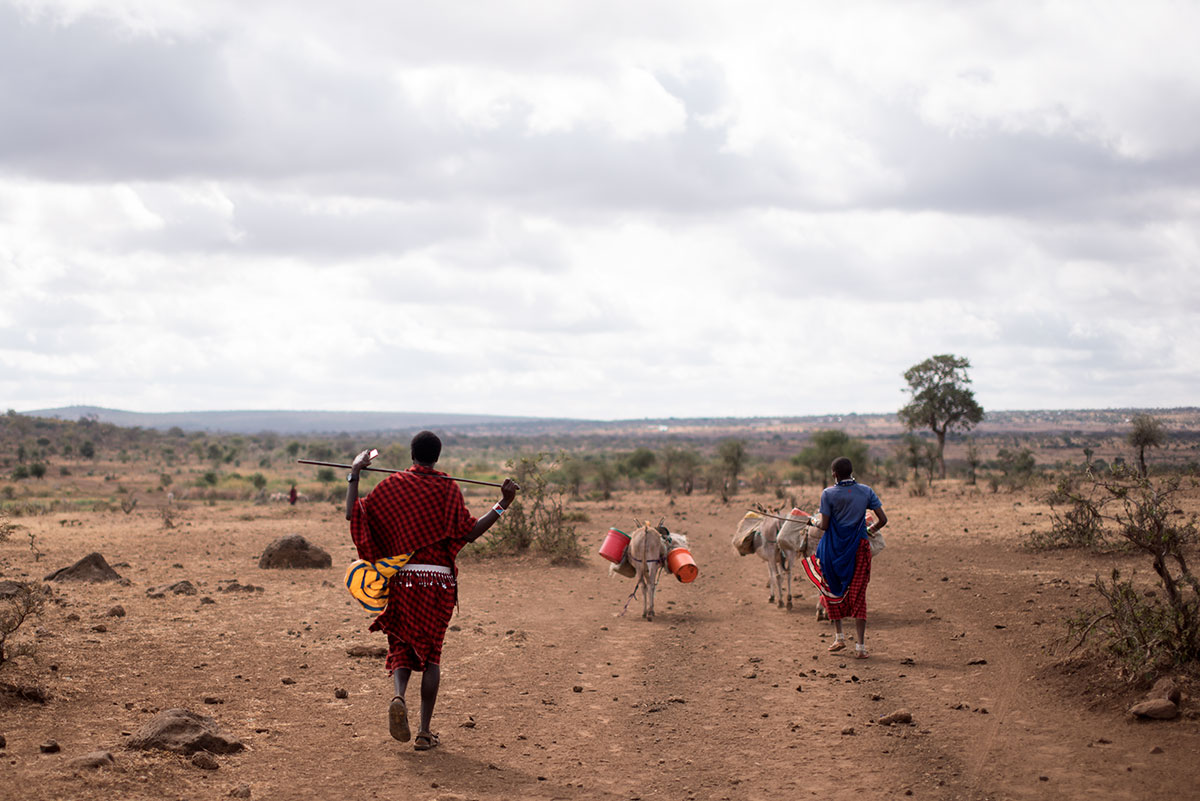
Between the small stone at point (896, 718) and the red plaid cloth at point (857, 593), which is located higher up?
the red plaid cloth at point (857, 593)

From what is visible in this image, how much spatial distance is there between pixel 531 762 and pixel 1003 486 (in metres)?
34.8

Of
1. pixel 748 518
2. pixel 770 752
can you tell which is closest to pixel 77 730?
pixel 770 752

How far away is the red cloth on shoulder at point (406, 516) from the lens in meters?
7.37

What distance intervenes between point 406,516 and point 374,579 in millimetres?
565

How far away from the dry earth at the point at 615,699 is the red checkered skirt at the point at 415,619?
0.75 meters

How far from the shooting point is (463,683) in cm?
964

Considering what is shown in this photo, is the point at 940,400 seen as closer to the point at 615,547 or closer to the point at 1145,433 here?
the point at 1145,433

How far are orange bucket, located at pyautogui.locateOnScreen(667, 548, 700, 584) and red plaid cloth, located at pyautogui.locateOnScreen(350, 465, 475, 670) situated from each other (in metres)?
6.22

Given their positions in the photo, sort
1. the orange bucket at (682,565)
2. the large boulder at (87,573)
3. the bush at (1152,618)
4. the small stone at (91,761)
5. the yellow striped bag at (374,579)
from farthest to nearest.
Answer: the large boulder at (87,573) → the orange bucket at (682,565) → the bush at (1152,618) → the yellow striped bag at (374,579) → the small stone at (91,761)

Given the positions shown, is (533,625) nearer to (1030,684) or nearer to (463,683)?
(463,683)

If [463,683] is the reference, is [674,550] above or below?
above

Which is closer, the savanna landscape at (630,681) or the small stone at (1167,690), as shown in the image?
the savanna landscape at (630,681)

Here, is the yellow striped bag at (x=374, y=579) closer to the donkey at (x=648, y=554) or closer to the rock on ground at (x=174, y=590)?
the donkey at (x=648, y=554)

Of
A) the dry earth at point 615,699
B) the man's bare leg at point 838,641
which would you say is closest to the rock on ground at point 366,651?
Result: the dry earth at point 615,699
